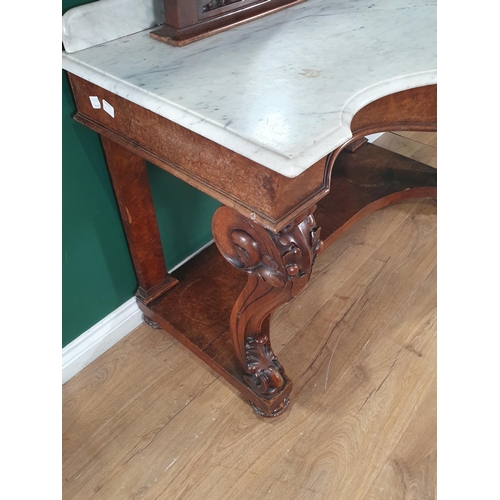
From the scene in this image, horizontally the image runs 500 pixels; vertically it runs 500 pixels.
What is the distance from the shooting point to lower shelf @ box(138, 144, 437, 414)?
48.9 inches

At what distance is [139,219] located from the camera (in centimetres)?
120

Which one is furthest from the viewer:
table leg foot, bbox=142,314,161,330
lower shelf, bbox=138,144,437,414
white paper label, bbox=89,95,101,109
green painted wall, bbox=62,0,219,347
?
table leg foot, bbox=142,314,161,330

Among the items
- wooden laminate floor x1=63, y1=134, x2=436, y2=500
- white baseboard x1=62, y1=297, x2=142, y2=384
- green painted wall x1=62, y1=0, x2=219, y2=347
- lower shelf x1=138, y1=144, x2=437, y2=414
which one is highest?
green painted wall x1=62, y1=0, x2=219, y2=347

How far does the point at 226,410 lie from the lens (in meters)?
1.22

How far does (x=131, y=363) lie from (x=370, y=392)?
2.10ft

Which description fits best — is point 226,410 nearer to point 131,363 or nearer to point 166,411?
point 166,411

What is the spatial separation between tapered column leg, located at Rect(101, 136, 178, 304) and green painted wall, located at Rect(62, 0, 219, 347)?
3 centimetres

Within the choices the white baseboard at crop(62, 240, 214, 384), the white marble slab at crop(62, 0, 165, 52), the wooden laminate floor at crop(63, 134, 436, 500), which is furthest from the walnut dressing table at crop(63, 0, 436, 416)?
the white baseboard at crop(62, 240, 214, 384)

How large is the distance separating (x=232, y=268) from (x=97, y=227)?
0.41 m

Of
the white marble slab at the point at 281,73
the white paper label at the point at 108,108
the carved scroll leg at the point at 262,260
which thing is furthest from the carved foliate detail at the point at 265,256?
the white paper label at the point at 108,108

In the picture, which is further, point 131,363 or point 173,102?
point 131,363

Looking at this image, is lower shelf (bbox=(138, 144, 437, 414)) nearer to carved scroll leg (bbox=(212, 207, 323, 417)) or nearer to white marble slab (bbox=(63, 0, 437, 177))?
carved scroll leg (bbox=(212, 207, 323, 417))

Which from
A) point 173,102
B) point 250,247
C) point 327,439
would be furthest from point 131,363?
point 173,102

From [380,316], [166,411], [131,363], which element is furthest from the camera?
[380,316]
